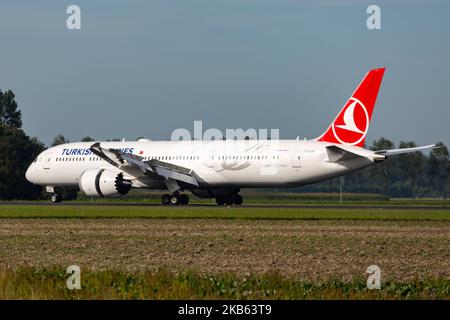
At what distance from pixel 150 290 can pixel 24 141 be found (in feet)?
263

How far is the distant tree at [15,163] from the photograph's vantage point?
8669 cm

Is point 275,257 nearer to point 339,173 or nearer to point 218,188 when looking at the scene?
point 339,173

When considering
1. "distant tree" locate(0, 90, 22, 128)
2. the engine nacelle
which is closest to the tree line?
"distant tree" locate(0, 90, 22, 128)

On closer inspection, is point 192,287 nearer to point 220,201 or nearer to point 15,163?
point 220,201

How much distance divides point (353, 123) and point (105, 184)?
15309 millimetres

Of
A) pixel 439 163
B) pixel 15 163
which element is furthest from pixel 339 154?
pixel 439 163

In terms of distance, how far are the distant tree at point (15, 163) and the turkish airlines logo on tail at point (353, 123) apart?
129 ft

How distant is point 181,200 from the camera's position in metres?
58.2

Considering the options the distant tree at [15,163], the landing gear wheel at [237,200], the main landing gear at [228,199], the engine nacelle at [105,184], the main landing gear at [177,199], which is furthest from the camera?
the distant tree at [15,163]

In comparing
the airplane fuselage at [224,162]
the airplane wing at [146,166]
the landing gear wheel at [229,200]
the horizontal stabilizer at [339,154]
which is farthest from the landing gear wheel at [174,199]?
the horizontal stabilizer at [339,154]

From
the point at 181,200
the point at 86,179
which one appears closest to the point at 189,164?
the point at 181,200

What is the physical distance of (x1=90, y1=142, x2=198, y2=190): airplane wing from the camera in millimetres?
57094

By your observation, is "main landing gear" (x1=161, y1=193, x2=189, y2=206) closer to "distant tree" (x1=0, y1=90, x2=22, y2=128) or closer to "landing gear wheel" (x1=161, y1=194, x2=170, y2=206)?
"landing gear wheel" (x1=161, y1=194, x2=170, y2=206)

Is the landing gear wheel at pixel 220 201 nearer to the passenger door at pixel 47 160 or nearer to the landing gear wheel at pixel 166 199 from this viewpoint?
the landing gear wheel at pixel 166 199
